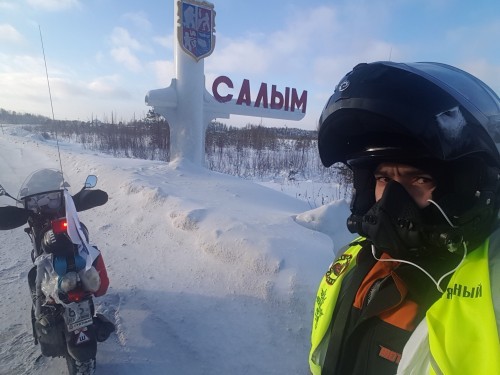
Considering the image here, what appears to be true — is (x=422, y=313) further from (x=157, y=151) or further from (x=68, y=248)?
(x=157, y=151)

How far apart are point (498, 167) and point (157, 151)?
59.3 ft

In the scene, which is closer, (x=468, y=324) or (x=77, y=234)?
(x=468, y=324)

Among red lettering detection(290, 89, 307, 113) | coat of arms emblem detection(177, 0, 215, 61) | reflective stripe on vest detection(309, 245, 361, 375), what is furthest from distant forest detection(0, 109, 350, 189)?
reflective stripe on vest detection(309, 245, 361, 375)

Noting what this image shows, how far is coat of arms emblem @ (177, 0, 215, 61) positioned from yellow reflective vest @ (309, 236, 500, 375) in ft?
25.6

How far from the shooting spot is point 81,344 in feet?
6.71

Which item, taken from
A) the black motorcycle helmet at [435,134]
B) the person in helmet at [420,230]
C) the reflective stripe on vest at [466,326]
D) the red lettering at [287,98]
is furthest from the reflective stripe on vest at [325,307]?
the red lettering at [287,98]

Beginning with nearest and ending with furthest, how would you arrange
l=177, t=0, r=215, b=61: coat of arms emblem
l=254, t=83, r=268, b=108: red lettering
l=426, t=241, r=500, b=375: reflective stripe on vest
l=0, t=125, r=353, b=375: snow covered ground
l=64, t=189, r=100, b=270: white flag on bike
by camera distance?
l=426, t=241, r=500, b=375: reflective stripe on vest < l=64, t=189, r=100, b=270: white flag on bike < l=0, t=125, r=353, b=375: snow covered ground < l=177, t=0, r=215, b=61: coat of arms emblem < l=254, t=83, r=268, b=108: red lettering

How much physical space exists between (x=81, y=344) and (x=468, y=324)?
227 cm

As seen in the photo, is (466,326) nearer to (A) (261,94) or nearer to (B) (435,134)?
(B) (435,134)

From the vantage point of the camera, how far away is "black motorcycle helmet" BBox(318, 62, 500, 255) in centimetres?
94

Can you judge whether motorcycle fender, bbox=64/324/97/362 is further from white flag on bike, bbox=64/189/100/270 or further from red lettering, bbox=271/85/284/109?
red lettering, bbox=271/85/284/109

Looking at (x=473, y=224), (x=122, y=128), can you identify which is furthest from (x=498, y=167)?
(x=122, y=128)

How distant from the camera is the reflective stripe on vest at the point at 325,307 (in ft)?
4.18

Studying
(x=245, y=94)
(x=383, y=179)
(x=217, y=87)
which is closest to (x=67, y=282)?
(x=383, y=179)
